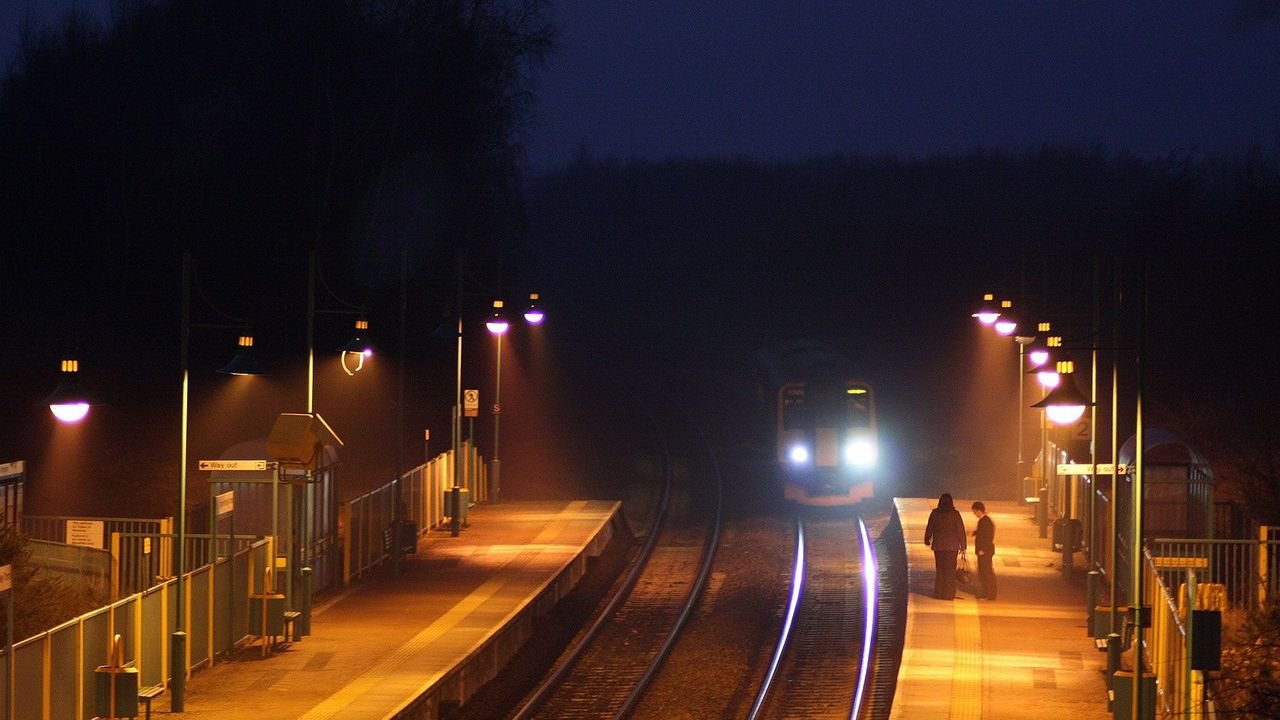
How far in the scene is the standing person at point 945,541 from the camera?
23.5 meters

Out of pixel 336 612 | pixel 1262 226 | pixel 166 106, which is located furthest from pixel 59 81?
pixel 1262 226

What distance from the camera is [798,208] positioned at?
410 feet

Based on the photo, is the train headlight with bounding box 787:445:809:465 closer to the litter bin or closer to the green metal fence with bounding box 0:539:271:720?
the litter bin

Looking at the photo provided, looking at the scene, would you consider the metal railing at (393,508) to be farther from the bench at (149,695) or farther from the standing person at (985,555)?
the standing person at (985,555)

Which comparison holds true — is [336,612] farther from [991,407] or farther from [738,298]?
[738,298]

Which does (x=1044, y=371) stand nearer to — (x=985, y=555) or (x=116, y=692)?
(x=985, y=555)

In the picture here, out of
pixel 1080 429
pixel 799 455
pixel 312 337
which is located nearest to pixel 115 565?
pixel 312 337

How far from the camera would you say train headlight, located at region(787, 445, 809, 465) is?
36438mm

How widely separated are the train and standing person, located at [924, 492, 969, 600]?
486 inches

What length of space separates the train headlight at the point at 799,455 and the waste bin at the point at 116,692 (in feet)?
74.9

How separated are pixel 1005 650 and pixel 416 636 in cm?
795

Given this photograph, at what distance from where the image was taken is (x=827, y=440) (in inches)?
1432

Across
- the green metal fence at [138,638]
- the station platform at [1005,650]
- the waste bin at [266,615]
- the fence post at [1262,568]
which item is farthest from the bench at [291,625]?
the fence post at [1262,568]

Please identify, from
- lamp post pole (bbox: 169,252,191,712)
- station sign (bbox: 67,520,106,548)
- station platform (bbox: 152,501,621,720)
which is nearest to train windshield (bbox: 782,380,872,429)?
station platform (bbox: 152,501,621,720)
